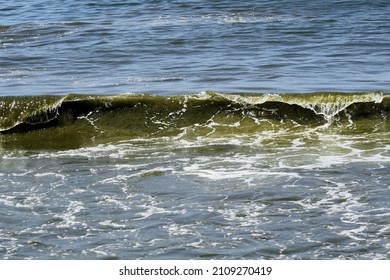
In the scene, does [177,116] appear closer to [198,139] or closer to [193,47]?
[198,139]

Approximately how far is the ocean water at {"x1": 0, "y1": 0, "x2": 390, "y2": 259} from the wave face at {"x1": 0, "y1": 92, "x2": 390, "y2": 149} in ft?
0.07

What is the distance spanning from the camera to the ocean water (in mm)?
6684

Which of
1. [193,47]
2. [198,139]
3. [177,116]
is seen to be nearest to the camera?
[198,139]

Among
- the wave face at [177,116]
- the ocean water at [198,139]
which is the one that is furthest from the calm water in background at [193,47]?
the wave face at [177,116]

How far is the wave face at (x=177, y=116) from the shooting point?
1022 cm

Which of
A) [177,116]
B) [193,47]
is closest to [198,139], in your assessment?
[177,116]

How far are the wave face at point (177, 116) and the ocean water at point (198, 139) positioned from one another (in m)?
0.02

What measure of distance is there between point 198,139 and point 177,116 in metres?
0.82

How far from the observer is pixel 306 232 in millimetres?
6645

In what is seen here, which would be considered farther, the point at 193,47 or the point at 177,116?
the point at 193,47

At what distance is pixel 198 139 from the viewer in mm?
9922

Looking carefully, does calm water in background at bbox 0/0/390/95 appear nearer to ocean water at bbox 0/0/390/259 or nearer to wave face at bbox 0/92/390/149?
ocean water at bbox 0/0/390/259

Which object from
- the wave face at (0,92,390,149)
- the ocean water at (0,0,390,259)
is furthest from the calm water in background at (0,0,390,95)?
the wave face at (0,92,390,149)

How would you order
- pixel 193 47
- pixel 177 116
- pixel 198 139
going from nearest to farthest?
1. pixel 198 139
2. pixel 177 116
3. pixel 193 47
